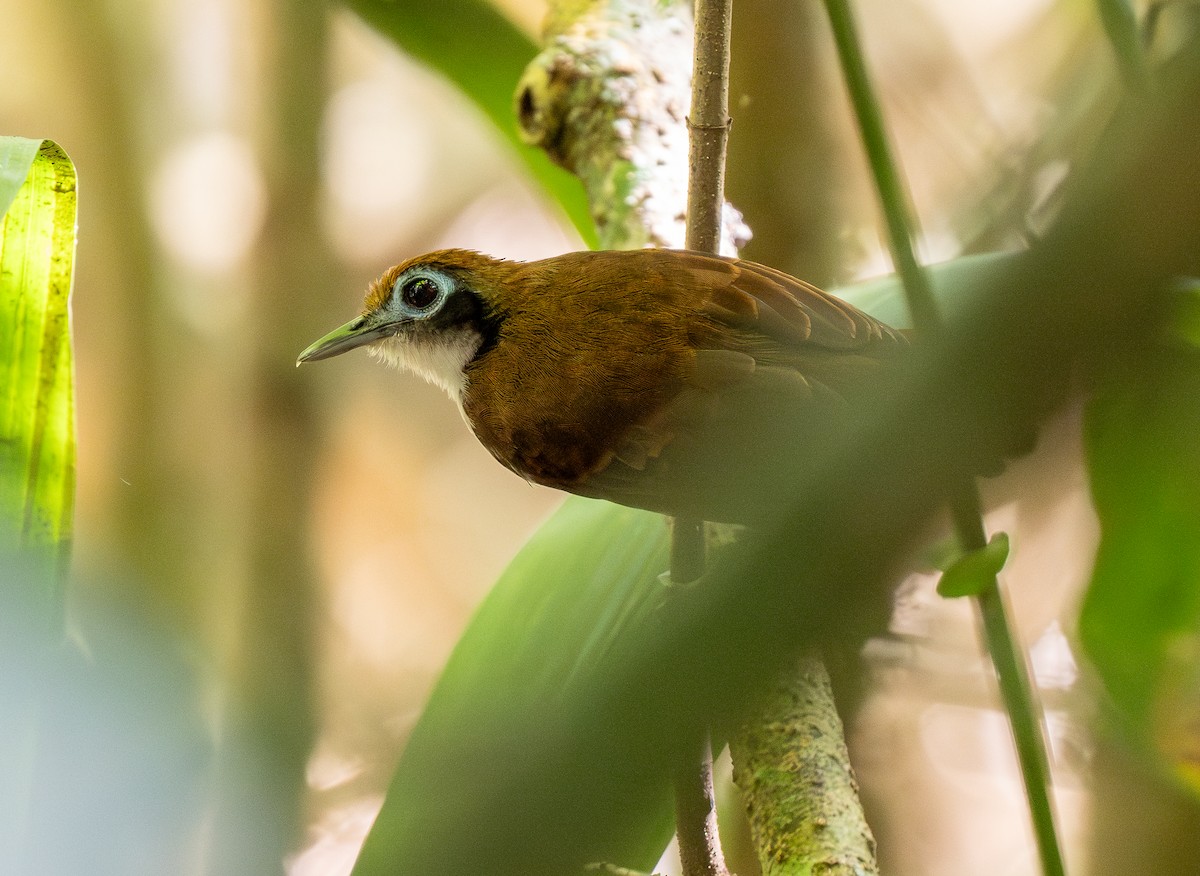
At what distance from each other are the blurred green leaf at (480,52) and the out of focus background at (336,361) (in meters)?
0.08

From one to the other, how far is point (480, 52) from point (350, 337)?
2.05 feet

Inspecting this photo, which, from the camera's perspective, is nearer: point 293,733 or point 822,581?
point 822,581

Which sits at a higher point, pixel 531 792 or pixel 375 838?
pixel 375 838

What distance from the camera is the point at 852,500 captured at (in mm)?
228

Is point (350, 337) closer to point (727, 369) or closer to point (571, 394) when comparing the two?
point (571, 394)

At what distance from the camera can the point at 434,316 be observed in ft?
4.45

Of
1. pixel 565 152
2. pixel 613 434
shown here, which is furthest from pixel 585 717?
pixel 565 152

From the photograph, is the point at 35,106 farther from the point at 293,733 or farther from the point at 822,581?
the point at 822,581

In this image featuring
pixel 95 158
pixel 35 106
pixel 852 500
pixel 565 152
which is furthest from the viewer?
pixel 35 106

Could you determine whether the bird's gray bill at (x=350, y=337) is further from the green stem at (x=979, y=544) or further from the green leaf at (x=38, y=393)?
the green stem at (x=979, y=544)

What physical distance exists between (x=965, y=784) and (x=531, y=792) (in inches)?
101

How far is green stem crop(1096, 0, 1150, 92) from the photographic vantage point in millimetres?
364

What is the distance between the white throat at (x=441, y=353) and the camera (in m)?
1.34

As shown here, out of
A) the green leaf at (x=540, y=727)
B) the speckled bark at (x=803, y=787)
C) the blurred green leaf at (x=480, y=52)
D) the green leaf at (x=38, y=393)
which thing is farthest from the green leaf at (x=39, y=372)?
the blurred green leaf at (x=480, y=52)
